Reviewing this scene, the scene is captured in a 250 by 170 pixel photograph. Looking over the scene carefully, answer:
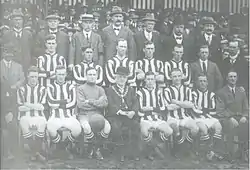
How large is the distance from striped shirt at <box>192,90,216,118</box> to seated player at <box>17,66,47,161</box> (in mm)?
1006

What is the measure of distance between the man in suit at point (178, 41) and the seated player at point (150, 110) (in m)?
0.18

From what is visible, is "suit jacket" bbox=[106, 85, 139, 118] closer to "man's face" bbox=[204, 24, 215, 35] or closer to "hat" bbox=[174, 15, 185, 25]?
"hat" bbox=[174, 15, 185, 25]

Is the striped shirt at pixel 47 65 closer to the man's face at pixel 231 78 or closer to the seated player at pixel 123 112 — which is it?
the seated player at pixel 123 112

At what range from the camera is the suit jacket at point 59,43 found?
358cm

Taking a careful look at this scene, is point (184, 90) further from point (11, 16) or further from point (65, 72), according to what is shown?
point (11, 16)

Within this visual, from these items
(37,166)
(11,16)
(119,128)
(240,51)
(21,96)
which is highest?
(11,16)

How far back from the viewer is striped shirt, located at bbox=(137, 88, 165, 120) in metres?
3.69

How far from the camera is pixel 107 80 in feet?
12.0

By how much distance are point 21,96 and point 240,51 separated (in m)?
1.51

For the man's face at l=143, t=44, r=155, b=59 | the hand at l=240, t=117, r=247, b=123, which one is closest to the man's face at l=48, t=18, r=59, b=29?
the man's face at l=143, t=44, r=155, b=59

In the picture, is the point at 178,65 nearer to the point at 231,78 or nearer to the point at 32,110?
the point at 231,78

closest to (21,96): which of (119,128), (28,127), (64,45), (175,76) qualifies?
(28,127)

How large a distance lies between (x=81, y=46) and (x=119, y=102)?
443mm

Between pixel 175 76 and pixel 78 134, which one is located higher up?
pixel 175 76
